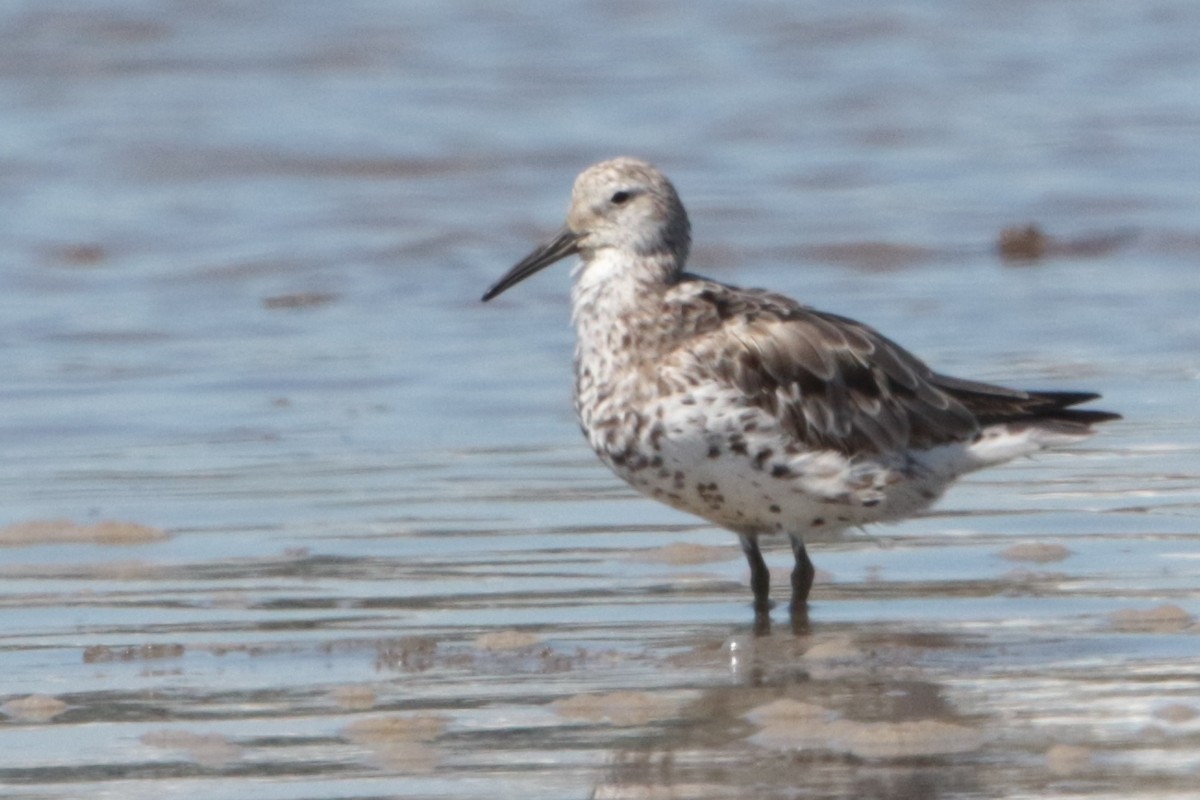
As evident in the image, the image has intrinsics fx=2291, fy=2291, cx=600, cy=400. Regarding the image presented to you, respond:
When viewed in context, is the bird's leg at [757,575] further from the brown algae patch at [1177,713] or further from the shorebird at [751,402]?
the brown algae patch at [1177,713]

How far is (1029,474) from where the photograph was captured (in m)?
7.14

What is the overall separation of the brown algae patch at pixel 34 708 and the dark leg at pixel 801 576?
6.24 ft

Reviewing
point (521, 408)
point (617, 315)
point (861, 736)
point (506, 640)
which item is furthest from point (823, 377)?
point (521, 408)

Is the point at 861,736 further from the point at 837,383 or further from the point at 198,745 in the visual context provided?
the point at 837,383

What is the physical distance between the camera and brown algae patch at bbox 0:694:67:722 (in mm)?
4773

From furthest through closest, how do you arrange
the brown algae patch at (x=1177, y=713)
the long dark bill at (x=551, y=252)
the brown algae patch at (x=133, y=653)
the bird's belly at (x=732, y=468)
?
the long dark bill at (x=551, y=252)
the bird's belly at (x=732, y=468)
the brown algae patch at (x=133, y=653)
the brown algae patch at (x=1177, y=713)

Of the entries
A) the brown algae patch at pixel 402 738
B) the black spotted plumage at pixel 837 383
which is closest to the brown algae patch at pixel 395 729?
the brown algae patch at pixel 402 738

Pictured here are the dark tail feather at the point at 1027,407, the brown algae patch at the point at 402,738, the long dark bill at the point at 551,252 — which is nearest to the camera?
the brown algae patch at the point at 402,738

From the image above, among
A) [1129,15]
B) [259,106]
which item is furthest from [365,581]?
[1129,15]

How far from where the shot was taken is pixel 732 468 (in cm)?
565

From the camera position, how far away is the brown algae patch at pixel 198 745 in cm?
448

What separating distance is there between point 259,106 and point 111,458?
8657 mm

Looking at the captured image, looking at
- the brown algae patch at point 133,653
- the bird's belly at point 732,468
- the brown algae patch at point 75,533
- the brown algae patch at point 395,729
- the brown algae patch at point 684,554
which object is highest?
the bird's belly at point 732,468

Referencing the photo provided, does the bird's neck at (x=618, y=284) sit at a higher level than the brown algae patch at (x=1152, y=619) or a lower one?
higher
